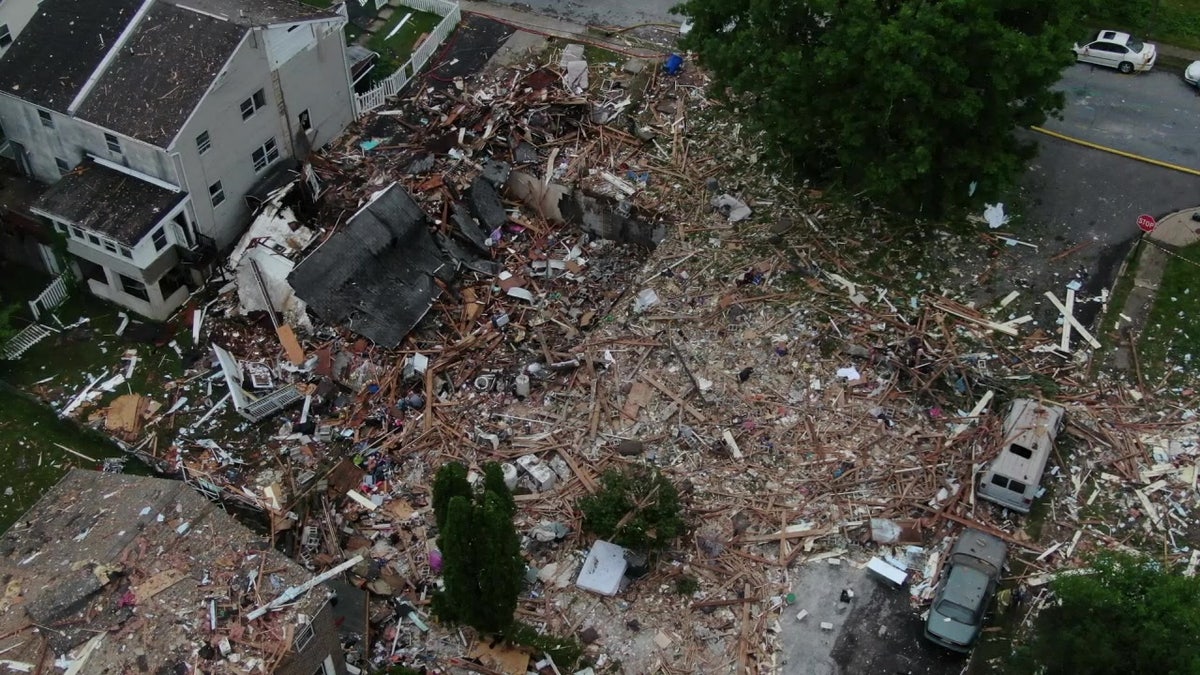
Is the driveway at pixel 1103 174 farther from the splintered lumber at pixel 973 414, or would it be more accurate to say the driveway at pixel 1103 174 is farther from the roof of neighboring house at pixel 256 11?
the roof of neighboring house at pixel 256 11

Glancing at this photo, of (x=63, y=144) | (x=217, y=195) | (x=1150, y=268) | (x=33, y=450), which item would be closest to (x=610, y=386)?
(x=217, y=195)

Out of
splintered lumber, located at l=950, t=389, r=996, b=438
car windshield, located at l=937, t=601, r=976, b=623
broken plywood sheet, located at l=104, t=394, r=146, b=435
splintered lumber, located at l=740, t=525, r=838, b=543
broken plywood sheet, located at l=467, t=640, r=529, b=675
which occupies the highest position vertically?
splintered lumber, located at l=950, t=389, r=996, b=438

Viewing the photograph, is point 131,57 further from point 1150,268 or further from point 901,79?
point 1150,268

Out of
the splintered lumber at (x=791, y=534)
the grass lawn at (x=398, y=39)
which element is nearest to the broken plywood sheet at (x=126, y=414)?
the grass lawn at (x=398, y=39)

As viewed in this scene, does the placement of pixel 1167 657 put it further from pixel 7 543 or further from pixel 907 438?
pixel 7 543

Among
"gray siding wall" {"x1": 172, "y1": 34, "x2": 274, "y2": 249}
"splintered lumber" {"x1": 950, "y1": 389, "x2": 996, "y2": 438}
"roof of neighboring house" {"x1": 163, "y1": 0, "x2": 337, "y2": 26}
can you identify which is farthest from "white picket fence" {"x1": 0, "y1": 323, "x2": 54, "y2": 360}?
"splintered lumber" {"x1": 950, "y1": 389, "x2": 996, "y2": 438}

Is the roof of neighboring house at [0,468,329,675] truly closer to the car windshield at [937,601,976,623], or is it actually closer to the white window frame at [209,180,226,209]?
the white window frame at [209,180,226,209]
